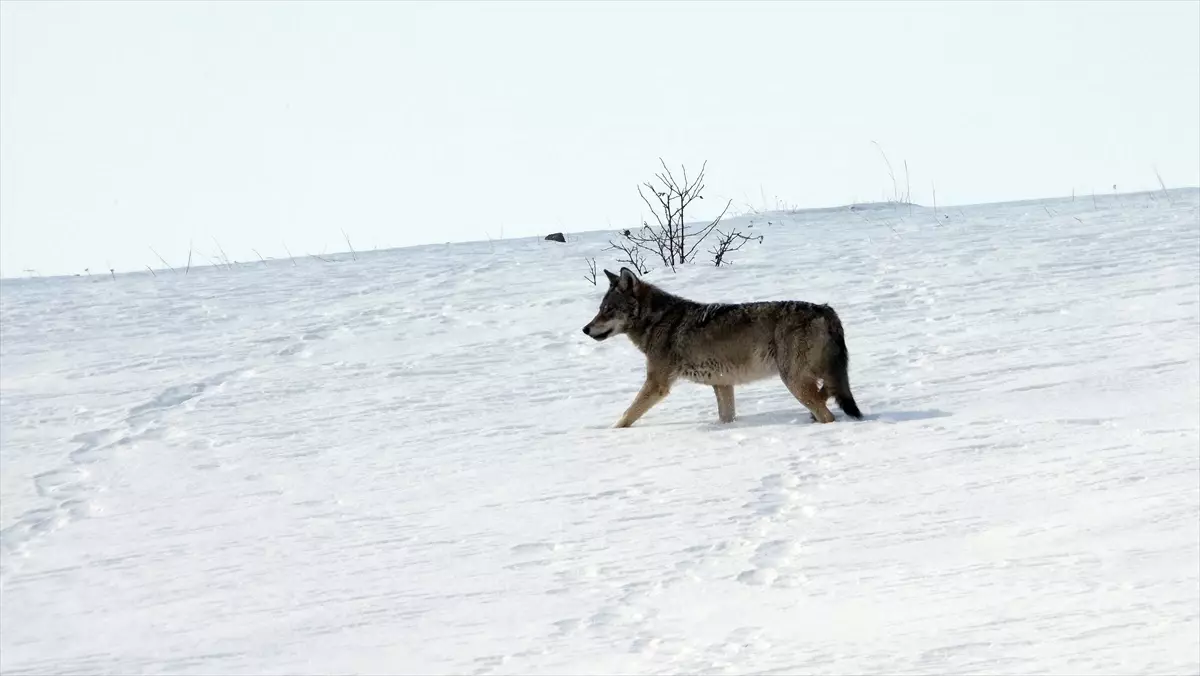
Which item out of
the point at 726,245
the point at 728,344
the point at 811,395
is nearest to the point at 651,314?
the point at 728,344

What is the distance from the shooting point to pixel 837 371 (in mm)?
8562

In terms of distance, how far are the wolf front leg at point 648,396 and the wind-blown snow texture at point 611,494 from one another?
18cm

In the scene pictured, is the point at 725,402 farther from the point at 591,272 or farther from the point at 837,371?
the point at 591,272

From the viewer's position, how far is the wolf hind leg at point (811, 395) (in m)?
8.57

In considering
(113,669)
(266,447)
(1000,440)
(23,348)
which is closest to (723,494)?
(1000,440)

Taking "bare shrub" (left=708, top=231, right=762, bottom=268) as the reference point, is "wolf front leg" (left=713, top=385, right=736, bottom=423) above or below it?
below

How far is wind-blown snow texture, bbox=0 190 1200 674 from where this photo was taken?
16.4ft

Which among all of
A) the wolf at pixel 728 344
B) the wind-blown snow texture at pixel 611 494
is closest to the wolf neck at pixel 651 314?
the wolf at pixel 728 344

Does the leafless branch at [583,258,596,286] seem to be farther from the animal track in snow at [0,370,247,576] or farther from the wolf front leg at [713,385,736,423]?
the wolf front leg at [713,385,736,423]

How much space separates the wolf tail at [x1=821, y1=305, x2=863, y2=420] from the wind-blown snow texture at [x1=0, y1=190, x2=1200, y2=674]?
17 centimetres

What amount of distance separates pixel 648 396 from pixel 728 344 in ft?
2.31

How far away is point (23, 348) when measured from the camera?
15.2 metres

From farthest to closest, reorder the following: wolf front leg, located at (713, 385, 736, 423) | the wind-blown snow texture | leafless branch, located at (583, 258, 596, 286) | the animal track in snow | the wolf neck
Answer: leafless branch, located at (583, 258, 596, 286) < the wolf neck < wolf front leg, located at (713, 385, 736, 423) < the animal track in snow < the wind-blown snow texture

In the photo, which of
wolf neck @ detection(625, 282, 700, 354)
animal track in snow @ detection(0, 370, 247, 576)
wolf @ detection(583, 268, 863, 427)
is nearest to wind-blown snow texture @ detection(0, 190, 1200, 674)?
animal track in snow @ detection(0, 370, 247, 576)
